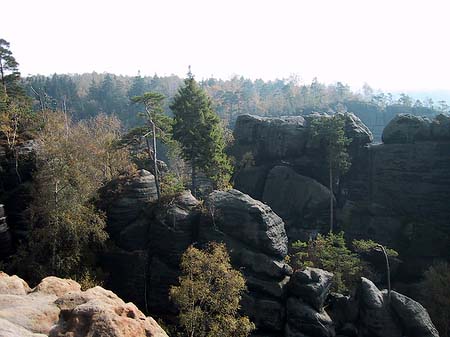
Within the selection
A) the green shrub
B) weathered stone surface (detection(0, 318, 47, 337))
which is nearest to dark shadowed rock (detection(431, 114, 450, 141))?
the green shrub

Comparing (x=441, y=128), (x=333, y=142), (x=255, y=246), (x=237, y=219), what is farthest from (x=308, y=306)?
(x=441, y=128)

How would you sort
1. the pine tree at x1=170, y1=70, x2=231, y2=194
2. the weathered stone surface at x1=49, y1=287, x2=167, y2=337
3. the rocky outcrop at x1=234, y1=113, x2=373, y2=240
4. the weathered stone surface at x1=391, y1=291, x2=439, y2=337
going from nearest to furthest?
the weathered stone surface at x1=49, y1=287, x2=167, y2=337, the weathered stone surface at x1=391, y1=291, x2=439, y2=337, the pine tree at x1=170, y1=70, x2=231, y2=194, the rocky outcrop at x1=234, y1=113, x2=373, y2=240

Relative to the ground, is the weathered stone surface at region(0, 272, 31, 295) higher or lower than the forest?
higher

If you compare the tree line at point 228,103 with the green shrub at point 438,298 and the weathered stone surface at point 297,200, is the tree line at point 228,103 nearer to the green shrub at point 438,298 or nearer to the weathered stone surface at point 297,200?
the weathered stone surface at point 297,200

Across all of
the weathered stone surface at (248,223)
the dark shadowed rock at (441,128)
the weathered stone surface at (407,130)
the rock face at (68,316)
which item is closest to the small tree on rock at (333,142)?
the weathered stone surface at (407,130)

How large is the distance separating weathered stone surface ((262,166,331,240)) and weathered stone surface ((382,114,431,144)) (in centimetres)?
941

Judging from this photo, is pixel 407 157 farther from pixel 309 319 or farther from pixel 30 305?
pixel 30 305

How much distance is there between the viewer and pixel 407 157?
131 feet

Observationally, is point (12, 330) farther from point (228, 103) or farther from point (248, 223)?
point (228, 103)

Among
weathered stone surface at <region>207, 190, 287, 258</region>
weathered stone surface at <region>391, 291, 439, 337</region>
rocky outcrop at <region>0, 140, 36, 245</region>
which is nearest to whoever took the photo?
weathered stone surface at <region>391, 291, 439, 337</region>

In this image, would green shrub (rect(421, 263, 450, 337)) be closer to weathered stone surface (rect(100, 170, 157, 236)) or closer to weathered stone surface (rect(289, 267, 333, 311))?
weathered stone surface (rect(289, 267, 333, 311))

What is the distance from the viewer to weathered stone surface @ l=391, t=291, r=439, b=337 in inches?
866

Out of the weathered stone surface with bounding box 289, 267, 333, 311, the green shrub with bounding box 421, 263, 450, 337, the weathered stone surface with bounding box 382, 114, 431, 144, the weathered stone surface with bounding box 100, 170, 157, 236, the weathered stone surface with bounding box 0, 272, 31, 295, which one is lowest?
the green shrub with bounding box 421, 263, 450, 337

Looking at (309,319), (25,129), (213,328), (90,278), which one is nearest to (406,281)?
(309,319)
